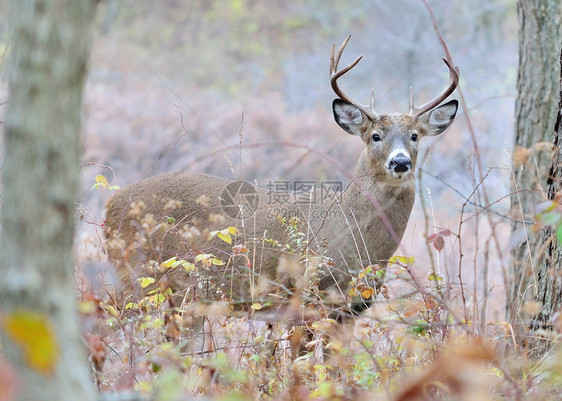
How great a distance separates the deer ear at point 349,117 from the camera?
244 inches

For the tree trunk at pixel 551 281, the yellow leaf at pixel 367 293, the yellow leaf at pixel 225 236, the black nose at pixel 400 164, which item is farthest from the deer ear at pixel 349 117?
the yellow leaf at pixel 367 293

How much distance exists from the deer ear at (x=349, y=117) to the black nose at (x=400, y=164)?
709 mm

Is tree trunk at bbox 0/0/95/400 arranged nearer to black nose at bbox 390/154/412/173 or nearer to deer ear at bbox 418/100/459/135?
black nose at bbox 390/154/412/173

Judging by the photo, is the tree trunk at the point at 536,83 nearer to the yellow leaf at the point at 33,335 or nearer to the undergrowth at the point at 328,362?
the undergrowth at the point at 328,362

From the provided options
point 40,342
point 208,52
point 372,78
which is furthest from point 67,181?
point 208,52

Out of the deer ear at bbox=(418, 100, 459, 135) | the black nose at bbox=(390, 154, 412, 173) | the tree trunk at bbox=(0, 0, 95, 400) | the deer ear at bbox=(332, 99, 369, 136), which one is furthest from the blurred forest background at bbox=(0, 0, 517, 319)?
the tree trunk at bbox=(0, 0, 95, 400)

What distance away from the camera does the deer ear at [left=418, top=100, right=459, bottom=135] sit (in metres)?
6.23

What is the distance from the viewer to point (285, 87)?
1945 centimetres

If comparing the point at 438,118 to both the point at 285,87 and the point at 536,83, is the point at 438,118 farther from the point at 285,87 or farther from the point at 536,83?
the point at 285,87

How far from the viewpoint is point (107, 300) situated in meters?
5.22

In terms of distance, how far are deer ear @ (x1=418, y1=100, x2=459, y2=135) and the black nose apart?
2.48ft

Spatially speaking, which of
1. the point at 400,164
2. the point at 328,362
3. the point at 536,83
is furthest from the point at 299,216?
the point at 328,362

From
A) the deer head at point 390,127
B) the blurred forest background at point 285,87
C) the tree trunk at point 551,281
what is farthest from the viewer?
the blurred forest background at point 285,87

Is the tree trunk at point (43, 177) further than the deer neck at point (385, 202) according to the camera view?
No
